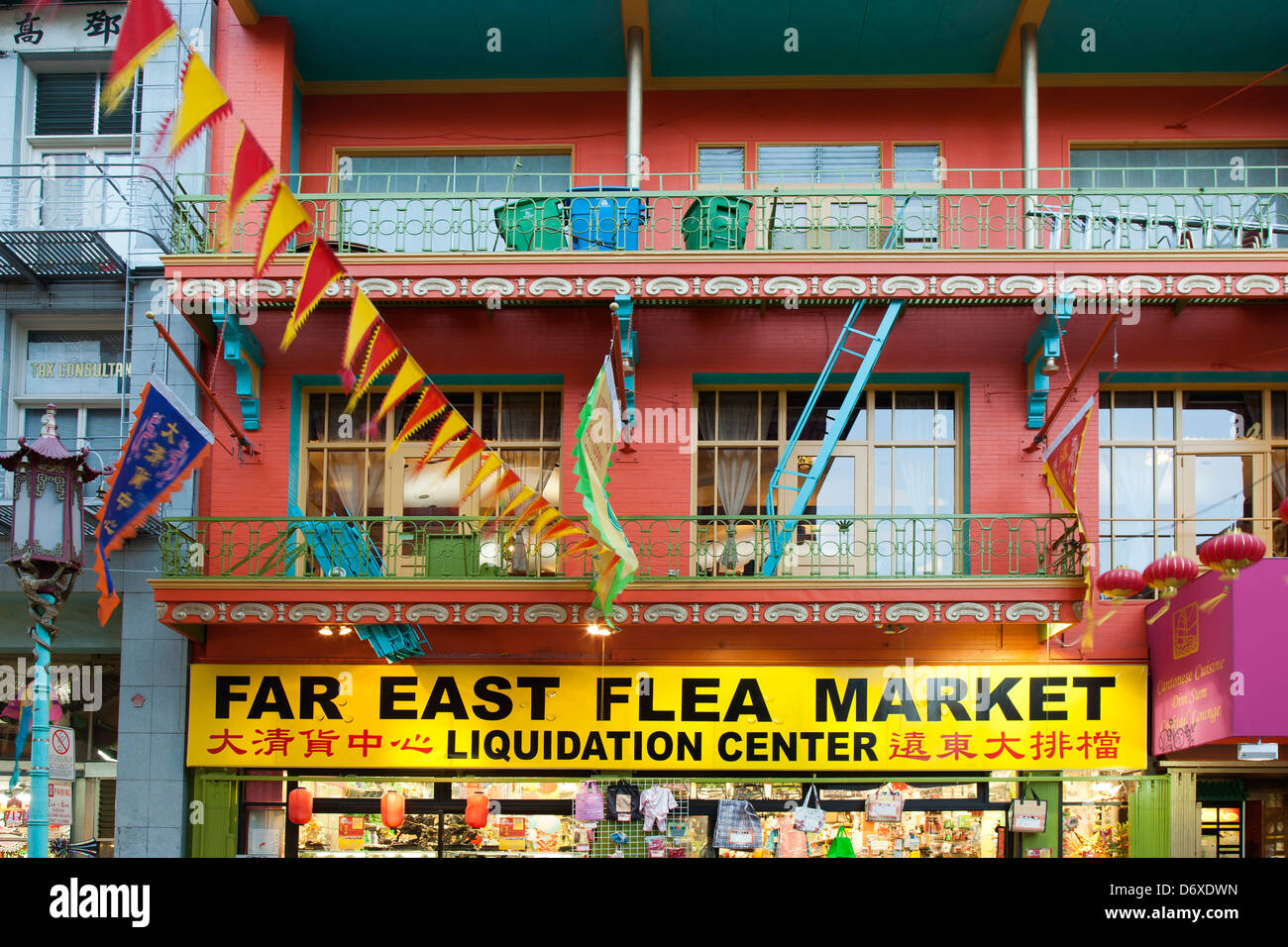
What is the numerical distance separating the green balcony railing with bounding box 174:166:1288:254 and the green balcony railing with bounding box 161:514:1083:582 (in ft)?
11.3

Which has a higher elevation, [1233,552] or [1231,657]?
[1233,552]

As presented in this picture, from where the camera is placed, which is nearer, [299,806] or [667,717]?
[299,806]

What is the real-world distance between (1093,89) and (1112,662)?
7.77m

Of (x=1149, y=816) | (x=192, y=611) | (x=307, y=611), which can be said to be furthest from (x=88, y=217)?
(x=1149, y=816)

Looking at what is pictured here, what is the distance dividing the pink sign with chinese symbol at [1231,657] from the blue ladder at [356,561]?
29.7ft

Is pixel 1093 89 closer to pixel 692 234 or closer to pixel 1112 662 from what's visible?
pixel 692 234

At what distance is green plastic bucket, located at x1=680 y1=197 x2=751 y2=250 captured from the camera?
631 inches

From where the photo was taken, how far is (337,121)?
17.9 metres

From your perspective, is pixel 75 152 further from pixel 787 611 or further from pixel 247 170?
pixel 787 611

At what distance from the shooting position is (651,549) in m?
15.8

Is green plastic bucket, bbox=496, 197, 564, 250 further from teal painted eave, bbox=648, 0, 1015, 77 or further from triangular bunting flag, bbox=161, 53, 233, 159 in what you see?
triangular bunting flag, bbox=161, 53, 233, 159

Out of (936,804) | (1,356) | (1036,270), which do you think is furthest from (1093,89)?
(1,356)

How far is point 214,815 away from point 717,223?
961cm
